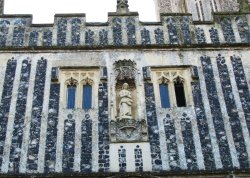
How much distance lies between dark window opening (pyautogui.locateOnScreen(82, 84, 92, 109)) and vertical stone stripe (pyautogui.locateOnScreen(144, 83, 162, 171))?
1.23 m

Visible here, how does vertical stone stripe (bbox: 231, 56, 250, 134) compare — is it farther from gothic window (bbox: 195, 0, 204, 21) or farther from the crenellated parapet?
gothic window (bbox: 195, 0, 204, 21)

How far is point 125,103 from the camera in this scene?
41.3 feet

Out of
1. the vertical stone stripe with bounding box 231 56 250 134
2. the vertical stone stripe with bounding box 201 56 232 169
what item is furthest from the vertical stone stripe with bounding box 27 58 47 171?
the vertical stone stripe with bounding box 231 56 250 134

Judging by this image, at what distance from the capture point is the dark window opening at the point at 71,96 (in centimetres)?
1285

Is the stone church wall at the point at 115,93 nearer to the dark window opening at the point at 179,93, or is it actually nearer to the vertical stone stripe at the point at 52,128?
the vertical stone stripe at the point at 52,128

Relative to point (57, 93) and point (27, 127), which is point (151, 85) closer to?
point (57, 93)

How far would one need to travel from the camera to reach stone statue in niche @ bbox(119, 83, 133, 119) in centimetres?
1242

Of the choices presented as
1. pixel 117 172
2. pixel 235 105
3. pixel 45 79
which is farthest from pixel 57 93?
pixel 235 105

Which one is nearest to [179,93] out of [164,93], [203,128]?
[164,93]

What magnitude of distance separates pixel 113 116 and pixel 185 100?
1.67 metres

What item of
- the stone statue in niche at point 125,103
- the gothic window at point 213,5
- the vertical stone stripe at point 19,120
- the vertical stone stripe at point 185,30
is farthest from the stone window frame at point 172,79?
the gothic window at point 213,5

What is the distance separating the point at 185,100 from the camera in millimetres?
12984

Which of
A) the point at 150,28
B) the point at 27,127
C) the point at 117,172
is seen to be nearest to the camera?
the point at 117,172

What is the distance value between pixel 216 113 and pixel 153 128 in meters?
1.42
